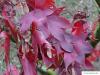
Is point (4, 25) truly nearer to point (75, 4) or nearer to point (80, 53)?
point (80, 53)

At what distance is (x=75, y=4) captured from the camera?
2.26 metres

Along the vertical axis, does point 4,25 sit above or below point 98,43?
above

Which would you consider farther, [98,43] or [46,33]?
[98,43]

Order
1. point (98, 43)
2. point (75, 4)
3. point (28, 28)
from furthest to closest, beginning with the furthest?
point (75, 4) → point (98, 43) → point (28, 28)

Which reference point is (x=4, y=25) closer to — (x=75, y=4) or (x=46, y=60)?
(x=46, y=60)

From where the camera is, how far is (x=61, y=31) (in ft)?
2.21

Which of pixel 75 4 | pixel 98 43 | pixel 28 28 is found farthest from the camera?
pixel 75 4

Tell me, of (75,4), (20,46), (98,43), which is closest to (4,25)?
(20,46)

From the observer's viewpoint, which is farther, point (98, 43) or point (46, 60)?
point (98, 43)

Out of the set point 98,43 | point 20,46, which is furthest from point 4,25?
point 98,43

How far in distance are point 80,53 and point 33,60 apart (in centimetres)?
10

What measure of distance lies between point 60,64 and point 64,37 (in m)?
0.06

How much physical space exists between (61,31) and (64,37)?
1 cm

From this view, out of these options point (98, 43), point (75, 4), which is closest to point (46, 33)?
point (98, 43)
